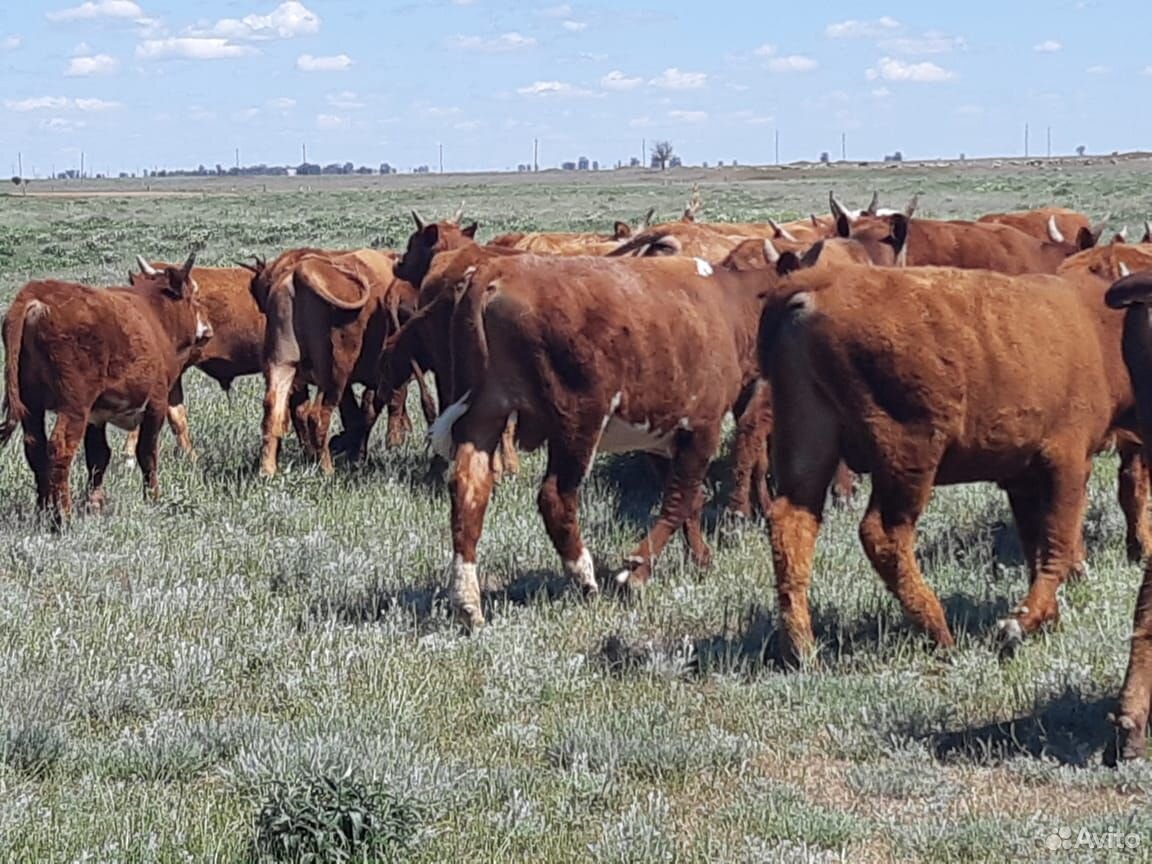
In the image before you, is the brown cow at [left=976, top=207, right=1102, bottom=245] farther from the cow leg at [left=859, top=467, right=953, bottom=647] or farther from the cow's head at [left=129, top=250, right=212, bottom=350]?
the cow leg at [left=859, top=467, right=953, bottom=647]

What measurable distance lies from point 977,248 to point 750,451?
354 cm

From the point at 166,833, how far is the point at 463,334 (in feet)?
13.2

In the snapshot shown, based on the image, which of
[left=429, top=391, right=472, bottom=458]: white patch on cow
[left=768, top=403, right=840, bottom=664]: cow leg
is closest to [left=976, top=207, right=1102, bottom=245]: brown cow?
A: [left=429, top=391, right=472, bottom=458]: white patch on cow

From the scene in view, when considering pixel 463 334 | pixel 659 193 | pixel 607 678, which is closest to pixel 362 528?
pixel 463 334

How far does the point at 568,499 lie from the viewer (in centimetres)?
931

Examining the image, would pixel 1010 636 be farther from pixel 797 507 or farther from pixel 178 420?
pixel 178 420

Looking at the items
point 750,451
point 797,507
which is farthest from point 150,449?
point 797,507

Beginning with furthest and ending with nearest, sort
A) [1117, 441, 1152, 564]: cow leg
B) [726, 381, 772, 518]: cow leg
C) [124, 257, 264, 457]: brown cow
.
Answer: [124, 257, 264, 457]: brown cow → [726, 381, 772, 518]: cow leg → [1117, 441, 1152, 564]: cow leg

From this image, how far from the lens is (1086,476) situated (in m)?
8.05

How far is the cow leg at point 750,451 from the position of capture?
11516mm

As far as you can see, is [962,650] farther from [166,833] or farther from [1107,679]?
[166,833]

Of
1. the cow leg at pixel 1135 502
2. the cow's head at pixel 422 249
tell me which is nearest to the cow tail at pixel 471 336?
the cow leg at pixel 1135 502

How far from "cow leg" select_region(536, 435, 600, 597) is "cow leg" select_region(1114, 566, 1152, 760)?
3.57 meters

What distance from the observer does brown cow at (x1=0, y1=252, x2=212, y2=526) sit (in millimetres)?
10977
